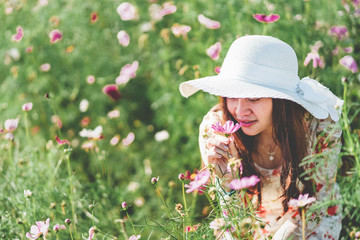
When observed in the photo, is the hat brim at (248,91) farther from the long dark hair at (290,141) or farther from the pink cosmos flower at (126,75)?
the pink cosmos flower at (126,75)

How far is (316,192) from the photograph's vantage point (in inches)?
56.1

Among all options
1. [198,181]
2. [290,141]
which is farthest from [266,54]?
[198,181]

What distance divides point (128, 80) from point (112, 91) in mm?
115

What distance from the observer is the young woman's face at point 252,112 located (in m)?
1.33

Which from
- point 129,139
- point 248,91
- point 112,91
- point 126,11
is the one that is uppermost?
point 248,91

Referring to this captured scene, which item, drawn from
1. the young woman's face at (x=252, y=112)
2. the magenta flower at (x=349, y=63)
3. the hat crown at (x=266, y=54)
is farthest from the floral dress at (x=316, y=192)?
the magenta flower at (x=349, y=63)

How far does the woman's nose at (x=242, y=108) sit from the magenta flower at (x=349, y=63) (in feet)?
2.32

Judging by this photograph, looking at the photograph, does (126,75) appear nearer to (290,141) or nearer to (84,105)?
(84,105)

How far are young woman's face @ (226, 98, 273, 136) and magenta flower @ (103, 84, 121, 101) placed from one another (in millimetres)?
1178

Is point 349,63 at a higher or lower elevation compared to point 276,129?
lower

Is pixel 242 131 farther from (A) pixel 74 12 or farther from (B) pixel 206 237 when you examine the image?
(A) pixel 74 12

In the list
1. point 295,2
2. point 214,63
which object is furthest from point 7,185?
point 295,2

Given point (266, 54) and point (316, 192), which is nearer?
point (266, 54)

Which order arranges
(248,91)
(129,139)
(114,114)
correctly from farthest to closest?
(114,114)
(129,139)
(248,91)
